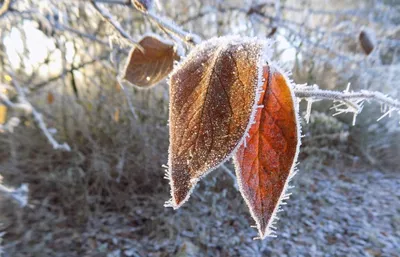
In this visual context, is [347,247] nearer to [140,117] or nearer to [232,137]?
[140,117]

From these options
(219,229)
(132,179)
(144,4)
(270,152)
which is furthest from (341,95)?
(132,179)

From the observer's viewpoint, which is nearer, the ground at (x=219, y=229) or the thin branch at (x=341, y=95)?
the thin branch at (x=341, y=95)

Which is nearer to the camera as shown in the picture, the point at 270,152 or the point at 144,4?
the point at 270,152

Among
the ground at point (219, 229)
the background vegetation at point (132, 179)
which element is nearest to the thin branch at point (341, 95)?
the background vegetation at point (132, 179)

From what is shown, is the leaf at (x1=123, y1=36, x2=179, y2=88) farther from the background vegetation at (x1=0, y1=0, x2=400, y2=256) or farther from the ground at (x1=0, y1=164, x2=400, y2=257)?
the ground at (x1=0, y1=164, x2=400, y2=257)

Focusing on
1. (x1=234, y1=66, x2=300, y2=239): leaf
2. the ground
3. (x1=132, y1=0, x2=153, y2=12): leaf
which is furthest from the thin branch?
the ground

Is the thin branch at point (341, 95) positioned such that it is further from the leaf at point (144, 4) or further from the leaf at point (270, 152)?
the leaf at point (144, 4)

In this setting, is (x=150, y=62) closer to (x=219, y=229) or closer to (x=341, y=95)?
(x=341, y=95)
